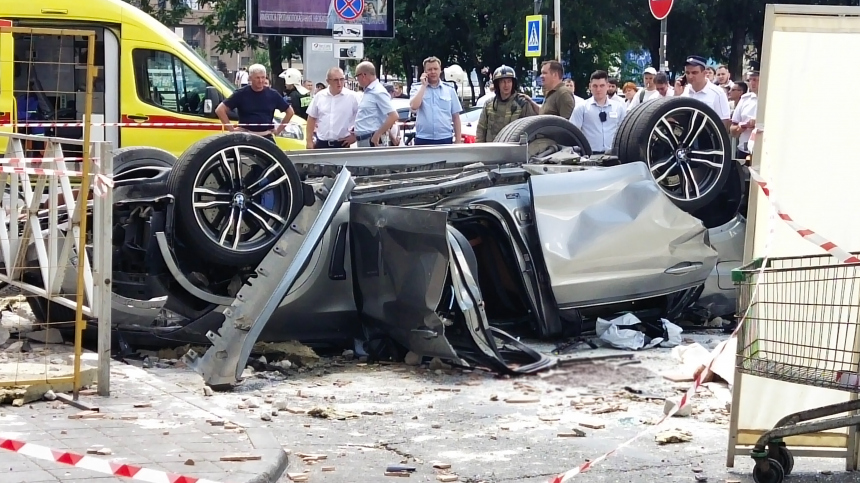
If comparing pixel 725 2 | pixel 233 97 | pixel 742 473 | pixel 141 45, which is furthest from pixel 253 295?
pixel 725 2

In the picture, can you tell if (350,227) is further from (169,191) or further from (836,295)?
(836,295)

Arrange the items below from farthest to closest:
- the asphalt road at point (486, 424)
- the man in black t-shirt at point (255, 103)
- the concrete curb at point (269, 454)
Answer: the man in black t-shirt at point (255, 103) < the asphalt road at point (486, 424) < the concrete curb at point (269, 454)

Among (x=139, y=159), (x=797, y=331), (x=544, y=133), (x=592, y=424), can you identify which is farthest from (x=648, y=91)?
(x=797, y=331)

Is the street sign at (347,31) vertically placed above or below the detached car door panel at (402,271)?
above

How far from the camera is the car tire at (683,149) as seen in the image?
8.76m

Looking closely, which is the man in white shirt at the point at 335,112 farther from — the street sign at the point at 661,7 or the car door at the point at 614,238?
the street sign at the point at 661,7

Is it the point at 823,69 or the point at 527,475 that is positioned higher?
the point at 823,69

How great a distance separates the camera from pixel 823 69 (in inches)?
202

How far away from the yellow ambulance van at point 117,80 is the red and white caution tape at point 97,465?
8.47 meters

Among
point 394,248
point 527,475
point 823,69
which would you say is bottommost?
point 527,475

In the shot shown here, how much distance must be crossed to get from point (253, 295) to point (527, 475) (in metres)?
2.45

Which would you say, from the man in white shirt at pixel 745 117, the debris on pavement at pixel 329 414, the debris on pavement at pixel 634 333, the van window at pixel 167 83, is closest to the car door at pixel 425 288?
the debris on pavement at pixel 634 333

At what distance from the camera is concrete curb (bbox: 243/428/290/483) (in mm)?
4918

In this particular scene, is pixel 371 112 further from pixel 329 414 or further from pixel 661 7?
pixel 661 7
